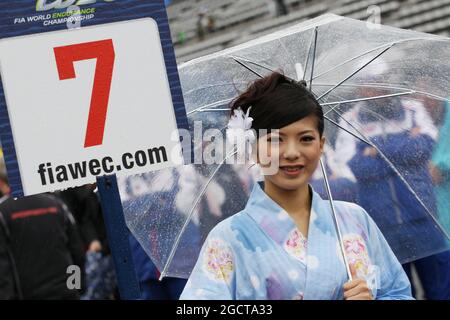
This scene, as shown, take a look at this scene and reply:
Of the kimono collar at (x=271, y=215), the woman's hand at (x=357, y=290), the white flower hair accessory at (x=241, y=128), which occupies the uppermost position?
the white flower hair accessory at (x=241, y=128)

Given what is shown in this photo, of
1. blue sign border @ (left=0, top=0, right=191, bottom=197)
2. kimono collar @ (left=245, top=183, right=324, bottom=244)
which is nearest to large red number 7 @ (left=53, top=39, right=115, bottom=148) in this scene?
Result: blue sign border @ (left=0, top=0, right=191, bottom=197)

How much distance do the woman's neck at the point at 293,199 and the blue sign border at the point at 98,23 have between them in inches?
13.5

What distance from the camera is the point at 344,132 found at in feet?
13.4

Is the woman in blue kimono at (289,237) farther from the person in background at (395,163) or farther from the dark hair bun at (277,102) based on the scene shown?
the person in background at (395,163)

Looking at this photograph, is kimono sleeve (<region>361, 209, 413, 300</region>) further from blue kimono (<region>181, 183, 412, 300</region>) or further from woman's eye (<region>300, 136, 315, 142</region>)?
woman's eye (<region>300, 136, 315, 142</region>)

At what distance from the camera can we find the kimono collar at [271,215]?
3.47m

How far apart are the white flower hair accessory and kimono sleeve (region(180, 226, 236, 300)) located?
1.19ft

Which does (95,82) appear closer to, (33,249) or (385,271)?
(385,271)

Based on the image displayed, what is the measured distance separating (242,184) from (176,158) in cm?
46

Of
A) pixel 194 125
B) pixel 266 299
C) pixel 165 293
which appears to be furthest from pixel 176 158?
pixel 165 293

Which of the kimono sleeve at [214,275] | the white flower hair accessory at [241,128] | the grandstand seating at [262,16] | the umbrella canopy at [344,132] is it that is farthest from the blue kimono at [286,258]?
the grandstand seating at [262,16]

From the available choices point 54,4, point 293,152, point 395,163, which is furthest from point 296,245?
point 54,4

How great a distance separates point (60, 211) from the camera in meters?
7.34
